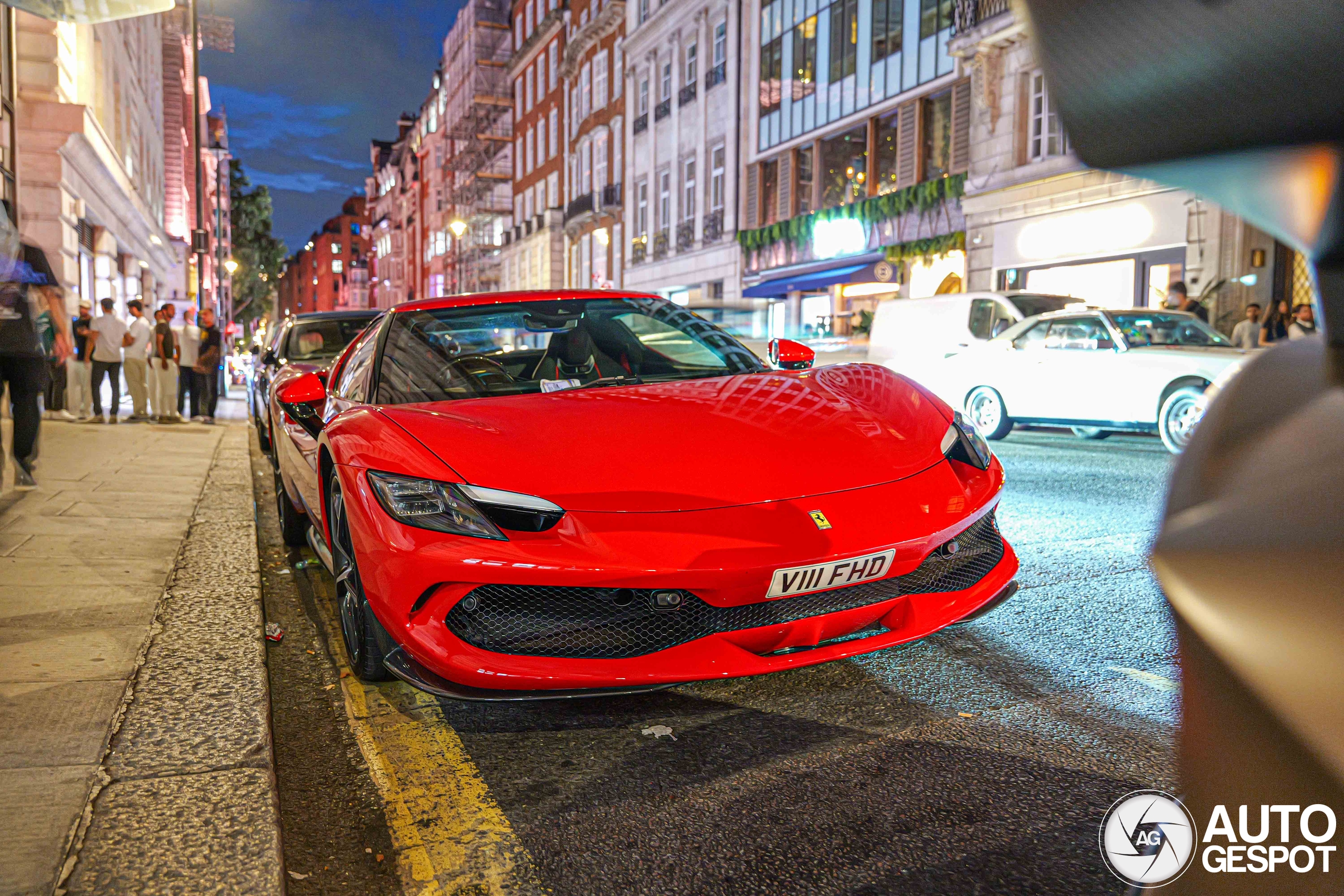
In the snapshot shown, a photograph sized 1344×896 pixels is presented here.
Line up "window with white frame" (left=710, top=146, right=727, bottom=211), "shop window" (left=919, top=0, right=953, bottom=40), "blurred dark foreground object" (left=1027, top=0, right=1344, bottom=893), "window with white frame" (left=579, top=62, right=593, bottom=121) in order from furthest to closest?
"window with white frame" (left=579, top=62, right=593, bottom=121)
"window with white frame" (left=710, top=146, right=727, bottom=211)
"shop window" (left=919, top=0, right=953, bottom=40)
"blurred dark foreground object" (left=1027, top=0, right=1344, bottom=893)

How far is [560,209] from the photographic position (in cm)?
5006

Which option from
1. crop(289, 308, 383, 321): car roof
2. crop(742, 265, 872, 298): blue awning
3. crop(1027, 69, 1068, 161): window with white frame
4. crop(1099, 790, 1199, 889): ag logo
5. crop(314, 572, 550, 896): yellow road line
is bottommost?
crop(314, 572, 550, 896): yellow road line

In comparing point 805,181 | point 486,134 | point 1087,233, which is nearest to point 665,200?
point 805,181

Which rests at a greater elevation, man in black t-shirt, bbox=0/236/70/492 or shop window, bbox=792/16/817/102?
shop window, bbox=792/16/817/102

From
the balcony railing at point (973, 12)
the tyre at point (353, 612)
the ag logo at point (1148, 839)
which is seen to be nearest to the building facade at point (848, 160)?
the balcony railing at point (973, 12)

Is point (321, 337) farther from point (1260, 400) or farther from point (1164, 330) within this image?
point (1260, 400)

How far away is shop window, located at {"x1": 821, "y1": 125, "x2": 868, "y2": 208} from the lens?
1032 inches

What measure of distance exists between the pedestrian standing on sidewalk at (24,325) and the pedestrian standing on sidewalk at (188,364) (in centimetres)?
855

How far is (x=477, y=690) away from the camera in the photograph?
2.88 m

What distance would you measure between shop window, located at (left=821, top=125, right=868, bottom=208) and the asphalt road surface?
76.3 feet

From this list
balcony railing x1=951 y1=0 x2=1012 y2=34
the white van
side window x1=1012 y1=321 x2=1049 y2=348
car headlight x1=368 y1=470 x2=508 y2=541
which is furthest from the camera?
balcony railing x1=951 y1=0 x2=1012 y2=34

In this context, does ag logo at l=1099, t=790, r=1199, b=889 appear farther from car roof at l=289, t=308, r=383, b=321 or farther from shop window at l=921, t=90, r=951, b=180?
shop window at l=921, t=90, r=951, b=180

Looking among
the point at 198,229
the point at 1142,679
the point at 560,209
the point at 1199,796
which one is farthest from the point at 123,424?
the point at 560,209

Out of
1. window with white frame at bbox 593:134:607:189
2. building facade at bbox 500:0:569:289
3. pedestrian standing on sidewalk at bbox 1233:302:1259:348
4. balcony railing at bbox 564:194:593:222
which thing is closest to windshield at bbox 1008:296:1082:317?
pedestrian standing on sidewalk at bbox 1233:302:1259:348
